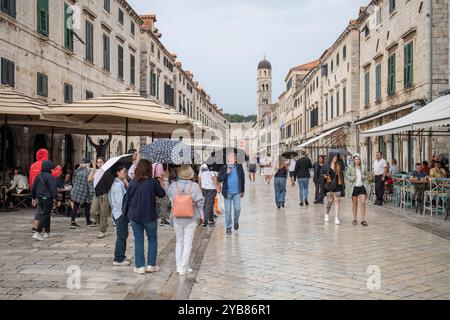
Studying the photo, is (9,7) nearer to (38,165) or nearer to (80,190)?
(38,165)

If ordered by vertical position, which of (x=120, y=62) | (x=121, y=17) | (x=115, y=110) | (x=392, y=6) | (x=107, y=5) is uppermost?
(x=121, y=17)

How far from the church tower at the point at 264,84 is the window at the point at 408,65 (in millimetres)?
105557

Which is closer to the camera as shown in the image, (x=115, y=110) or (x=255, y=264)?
(x=255, y=264)

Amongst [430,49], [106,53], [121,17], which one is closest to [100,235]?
[430,49]

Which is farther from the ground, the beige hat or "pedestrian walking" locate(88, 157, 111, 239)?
the beige hat

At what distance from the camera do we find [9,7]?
15445mm

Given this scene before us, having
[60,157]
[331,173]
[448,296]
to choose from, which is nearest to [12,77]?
[60,157]

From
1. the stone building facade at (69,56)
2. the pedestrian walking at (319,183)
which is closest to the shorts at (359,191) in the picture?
the pedestrian walking at (319,183)

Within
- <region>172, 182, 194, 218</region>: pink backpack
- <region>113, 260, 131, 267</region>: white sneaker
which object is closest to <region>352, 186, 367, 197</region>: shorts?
<region>172, 182, 194, 218</region>: pink backpack

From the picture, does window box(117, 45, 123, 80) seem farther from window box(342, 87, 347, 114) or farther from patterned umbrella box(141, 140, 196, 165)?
patterned umbrella box(141, 140, 196, 165)

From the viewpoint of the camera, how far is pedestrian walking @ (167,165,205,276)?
21.1 ft

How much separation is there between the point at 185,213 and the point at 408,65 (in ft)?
54.6

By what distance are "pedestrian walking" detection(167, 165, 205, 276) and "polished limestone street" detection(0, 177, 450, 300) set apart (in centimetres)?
27

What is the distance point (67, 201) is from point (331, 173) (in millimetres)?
7183
